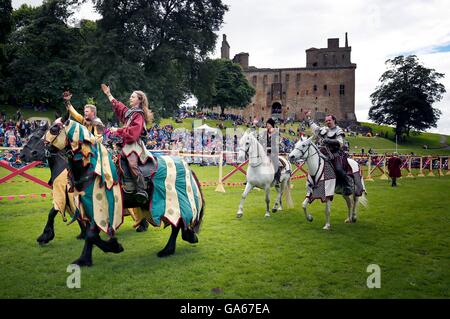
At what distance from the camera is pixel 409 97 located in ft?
233

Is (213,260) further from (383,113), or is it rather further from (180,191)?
(383,113)

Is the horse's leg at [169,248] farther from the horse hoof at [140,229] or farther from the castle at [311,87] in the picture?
the castle at [311,87]

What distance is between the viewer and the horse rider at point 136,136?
5969 mm

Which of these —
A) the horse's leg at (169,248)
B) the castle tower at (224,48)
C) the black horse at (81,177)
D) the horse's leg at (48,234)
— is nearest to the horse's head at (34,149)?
the horse's leg at (48,234)

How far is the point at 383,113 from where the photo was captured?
75.3 metres

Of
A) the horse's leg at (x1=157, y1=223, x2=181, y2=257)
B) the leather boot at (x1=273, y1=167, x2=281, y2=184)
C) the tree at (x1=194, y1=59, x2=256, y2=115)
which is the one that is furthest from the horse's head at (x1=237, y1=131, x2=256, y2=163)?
the tree at (x1=194, y1=59, x2=256, y2=115)

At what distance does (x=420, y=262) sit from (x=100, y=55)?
99.1 ft

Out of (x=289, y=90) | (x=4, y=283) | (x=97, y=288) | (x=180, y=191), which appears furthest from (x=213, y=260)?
(x=289, y=90)

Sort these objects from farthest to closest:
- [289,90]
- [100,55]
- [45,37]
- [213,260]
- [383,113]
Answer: [289,90], [383,113], [45,37], [100,55], [213,260]

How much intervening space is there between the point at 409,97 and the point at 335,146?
2793 inches

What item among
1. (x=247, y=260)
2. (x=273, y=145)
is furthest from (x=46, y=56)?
(x=247, y=260)

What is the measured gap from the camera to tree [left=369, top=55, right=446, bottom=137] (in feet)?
234

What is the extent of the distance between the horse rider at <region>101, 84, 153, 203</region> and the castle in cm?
8784

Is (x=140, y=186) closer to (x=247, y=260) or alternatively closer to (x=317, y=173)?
(x=247, y=260)
